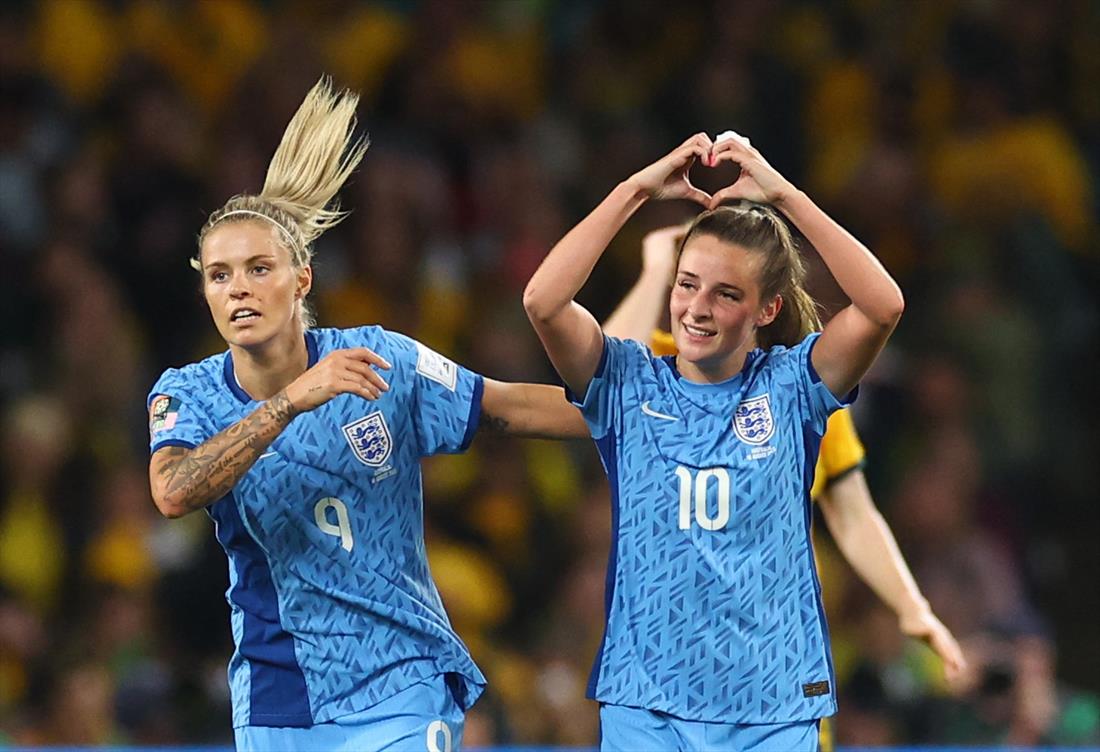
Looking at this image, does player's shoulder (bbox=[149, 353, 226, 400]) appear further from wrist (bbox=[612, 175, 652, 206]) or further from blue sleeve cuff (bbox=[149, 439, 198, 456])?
wrist (bbox=[612, 175, 652, 206])

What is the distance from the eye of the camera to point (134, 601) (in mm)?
6430

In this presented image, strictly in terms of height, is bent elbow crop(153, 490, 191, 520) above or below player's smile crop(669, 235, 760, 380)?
below

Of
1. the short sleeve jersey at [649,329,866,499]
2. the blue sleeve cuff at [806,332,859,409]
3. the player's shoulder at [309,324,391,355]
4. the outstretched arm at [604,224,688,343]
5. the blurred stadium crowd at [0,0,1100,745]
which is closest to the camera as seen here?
the blue sleeve cuff at [806,332,859,409]

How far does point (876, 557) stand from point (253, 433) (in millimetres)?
1550

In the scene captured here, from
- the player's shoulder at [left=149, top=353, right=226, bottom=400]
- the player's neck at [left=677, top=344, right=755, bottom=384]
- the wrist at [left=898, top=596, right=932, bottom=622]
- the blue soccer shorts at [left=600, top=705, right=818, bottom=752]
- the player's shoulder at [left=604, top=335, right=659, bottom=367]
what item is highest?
the player's shoulder at [left=149, top=353, right=226, bottom=400]

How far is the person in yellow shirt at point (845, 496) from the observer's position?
13.4 ft

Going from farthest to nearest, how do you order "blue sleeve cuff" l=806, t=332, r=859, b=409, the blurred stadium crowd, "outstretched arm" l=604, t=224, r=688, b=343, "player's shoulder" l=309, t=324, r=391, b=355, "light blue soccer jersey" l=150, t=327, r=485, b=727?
the blurred stadium crowd → "outstretched arm" l=604, t=224, r=688, b=343 → "player's shoulder" l=309, t=324, r=391, b=355 → "light blue soccer jersey" l=150, t=327, r=485, b=727 → "blue sleeve cuff" l=806, t=332, r=859, b=409

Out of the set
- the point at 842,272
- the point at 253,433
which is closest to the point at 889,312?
the point at 842,272

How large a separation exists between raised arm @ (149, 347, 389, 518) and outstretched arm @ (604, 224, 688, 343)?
0.77 m

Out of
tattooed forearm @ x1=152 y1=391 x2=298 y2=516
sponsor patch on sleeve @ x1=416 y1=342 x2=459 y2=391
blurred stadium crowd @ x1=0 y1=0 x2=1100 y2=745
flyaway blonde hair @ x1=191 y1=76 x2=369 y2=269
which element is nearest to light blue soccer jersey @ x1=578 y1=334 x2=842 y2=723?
sponsor patch on sleeve @ x1=416 y1=342 x2=459 y2=391

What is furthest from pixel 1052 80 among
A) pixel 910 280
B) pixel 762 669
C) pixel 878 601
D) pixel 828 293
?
pixel 762 669

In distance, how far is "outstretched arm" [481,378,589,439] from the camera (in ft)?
12.4

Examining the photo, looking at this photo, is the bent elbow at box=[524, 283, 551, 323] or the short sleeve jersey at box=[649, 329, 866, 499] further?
the short sleeve jersey at box=[649, 329, 866, 499]

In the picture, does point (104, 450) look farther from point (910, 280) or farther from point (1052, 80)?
point (1052, 80)
